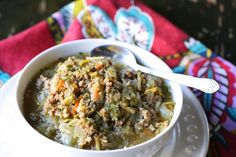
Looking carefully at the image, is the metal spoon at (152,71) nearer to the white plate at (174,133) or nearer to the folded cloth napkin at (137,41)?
the white plate at (174,133)

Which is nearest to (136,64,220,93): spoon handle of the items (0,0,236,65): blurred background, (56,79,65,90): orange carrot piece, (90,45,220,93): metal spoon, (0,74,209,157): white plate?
(90,45,220,93): metal spoon

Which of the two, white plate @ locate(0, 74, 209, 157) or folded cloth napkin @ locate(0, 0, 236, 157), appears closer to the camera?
white plate @ locate(0, 74, 209, 157)

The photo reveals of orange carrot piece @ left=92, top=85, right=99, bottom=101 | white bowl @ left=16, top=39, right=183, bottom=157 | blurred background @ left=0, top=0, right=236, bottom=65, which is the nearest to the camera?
white bowl @ left=16, top=39, right=183, bottom=157

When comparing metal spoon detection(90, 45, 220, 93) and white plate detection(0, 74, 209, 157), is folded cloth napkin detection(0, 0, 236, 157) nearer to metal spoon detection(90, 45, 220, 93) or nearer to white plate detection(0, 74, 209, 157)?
white plate detection(0, 74, 209, 157)

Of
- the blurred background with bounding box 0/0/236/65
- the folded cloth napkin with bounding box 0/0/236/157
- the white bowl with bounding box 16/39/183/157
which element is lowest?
the blurred background with bounding box 0/0/236/65

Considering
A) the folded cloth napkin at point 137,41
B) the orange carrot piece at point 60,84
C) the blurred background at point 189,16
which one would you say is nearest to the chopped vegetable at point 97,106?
the orange carrot piece at point 60,84

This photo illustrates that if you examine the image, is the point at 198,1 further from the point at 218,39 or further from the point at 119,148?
the point at 119,148
